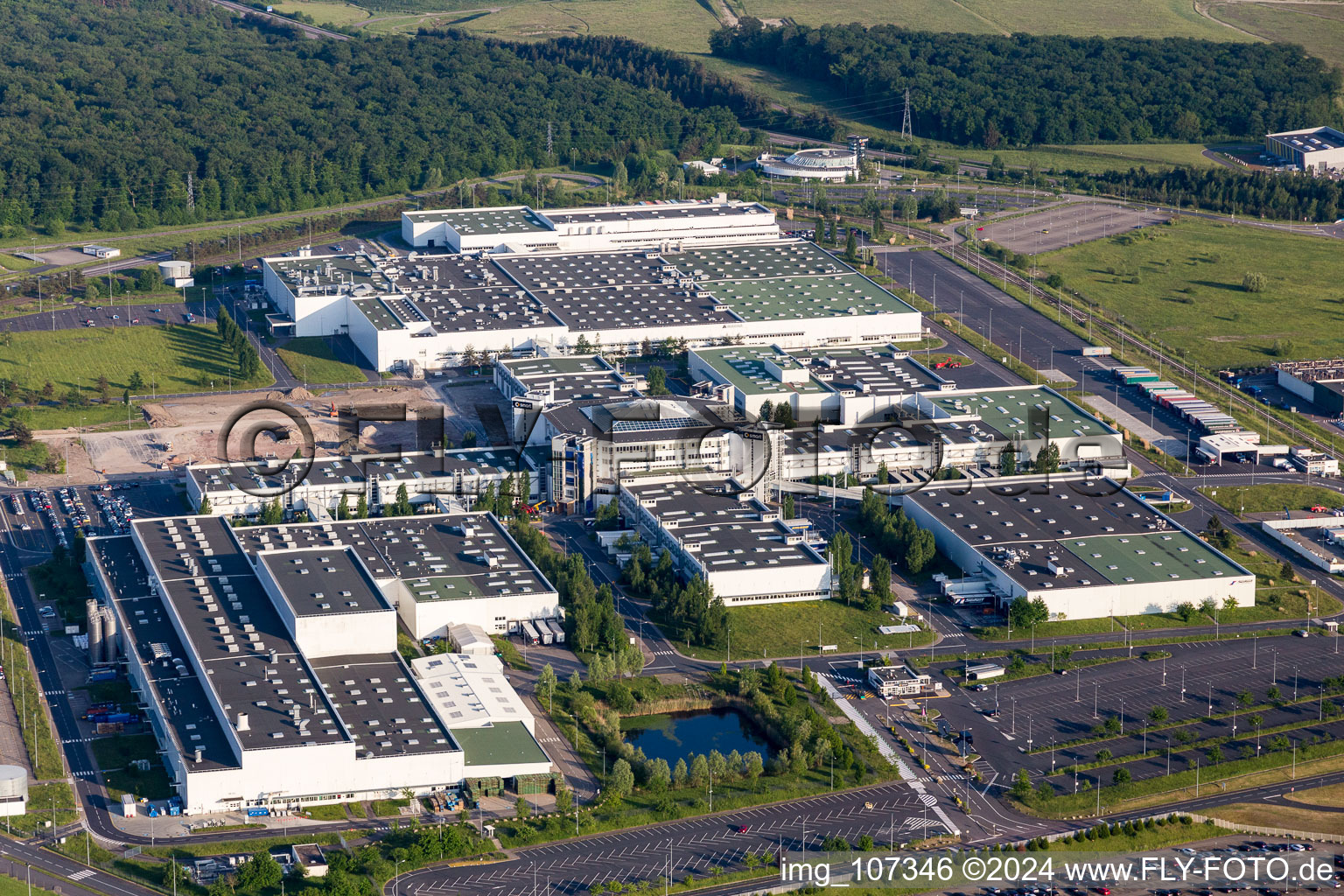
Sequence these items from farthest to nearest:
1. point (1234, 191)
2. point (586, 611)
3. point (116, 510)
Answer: point (1234, 191) < point (116, 510) < point (586, 611)

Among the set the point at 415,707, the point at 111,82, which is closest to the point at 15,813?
the point at 415,707

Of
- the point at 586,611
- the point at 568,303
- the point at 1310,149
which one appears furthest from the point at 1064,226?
the point at 586,611

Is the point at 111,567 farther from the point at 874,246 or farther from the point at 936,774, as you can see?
the point at 874,246

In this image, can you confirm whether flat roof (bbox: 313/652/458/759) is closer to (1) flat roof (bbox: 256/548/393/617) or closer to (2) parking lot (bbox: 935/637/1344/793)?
(1) flat roof (bbox: 256/548/393/617)

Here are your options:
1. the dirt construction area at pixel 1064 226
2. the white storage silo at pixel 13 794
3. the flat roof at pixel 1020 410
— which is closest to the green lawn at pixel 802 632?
the flat roof at pixel 1020 410

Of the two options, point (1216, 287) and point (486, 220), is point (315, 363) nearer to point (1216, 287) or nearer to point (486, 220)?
point (486, 220)

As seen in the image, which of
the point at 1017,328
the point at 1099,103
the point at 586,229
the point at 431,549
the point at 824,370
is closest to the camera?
the point at 431,549

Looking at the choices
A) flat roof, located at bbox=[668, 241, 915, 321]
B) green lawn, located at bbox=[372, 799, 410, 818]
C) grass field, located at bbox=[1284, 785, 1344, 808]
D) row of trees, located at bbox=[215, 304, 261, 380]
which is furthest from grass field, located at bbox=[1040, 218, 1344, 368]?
green lawn, located at bbox=[372, 799, 410, 818]
